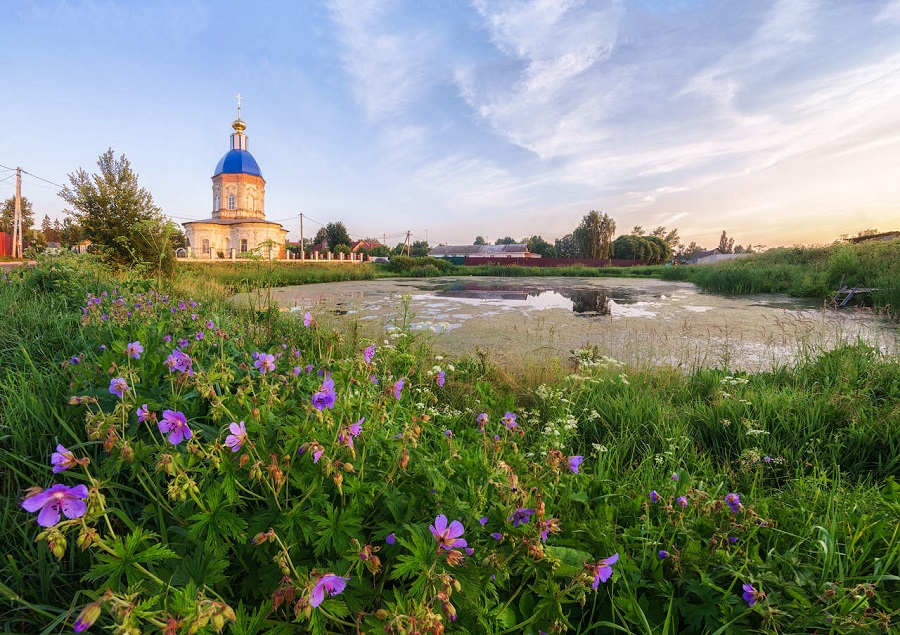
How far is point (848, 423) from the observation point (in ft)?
7.39

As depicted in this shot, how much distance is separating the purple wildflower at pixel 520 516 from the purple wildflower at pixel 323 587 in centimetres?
38

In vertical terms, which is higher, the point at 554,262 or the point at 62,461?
the point at 554,262

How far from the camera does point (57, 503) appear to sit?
60cm

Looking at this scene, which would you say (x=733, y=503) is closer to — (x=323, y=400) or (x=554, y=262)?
(x=323, y=400)

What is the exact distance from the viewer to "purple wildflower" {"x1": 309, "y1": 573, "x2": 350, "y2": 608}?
1.93ft

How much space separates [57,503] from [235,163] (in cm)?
4912

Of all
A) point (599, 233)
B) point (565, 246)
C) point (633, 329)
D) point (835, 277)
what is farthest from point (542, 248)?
point (633, 329)

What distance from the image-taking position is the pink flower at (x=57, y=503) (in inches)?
22.5

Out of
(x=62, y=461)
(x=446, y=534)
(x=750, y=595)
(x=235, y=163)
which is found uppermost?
(x=235, y=163)

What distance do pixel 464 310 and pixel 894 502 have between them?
6.44 meters

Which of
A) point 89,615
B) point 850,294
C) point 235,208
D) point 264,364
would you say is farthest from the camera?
point 235,208

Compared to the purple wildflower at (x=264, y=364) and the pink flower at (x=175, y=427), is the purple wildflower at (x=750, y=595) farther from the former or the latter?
the purple wildflower at (x=264, y=364)

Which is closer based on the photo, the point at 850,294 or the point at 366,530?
the point at 366,530

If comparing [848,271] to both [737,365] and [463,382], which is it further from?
[463,382]
